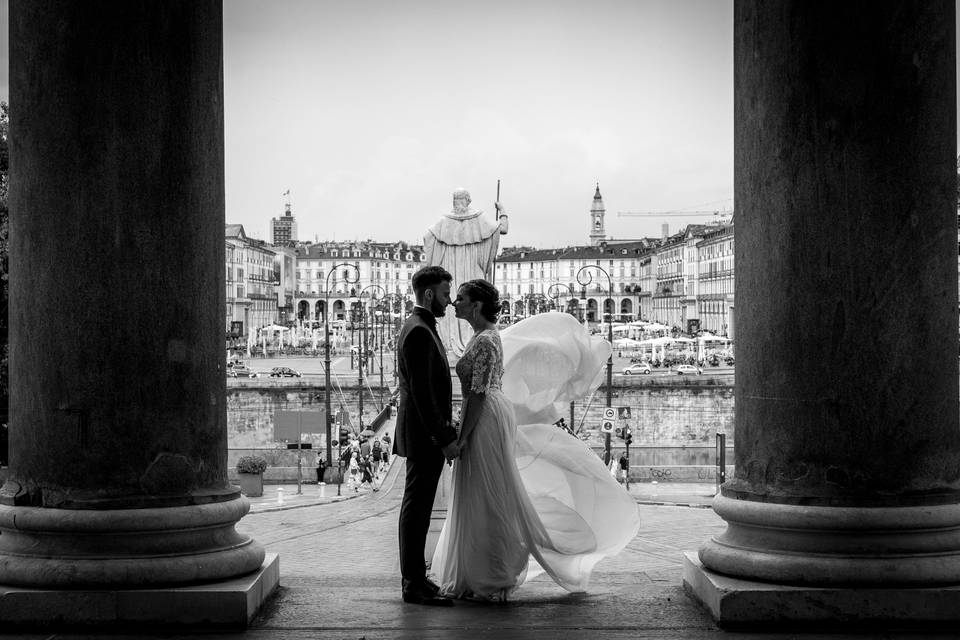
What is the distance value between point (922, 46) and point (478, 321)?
2723 mm

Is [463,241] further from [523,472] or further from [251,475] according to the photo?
[251,475]

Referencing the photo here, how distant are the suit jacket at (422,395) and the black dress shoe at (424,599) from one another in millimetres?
695

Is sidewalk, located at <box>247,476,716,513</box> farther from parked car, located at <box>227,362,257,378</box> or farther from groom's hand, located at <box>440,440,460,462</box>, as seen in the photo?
parked car, located at <box>227,362,257,378</box>

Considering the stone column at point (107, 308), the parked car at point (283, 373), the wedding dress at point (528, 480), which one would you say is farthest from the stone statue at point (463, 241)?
the parked car at point (283, 373)

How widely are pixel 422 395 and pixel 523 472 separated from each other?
3.51ft

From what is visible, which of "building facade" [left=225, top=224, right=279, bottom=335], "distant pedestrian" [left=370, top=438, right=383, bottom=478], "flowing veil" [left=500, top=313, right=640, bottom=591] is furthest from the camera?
"building facade" [left=225, top=224, right=279, bottom=335]

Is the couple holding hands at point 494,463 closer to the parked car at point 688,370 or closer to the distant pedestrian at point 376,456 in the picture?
the distant pedestrian at point 376,456

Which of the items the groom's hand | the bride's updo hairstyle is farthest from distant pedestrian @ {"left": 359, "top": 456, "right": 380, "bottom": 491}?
the groom's hand

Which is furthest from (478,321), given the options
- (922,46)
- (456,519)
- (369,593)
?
(922,46)

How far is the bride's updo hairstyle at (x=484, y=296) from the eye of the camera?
7660mm

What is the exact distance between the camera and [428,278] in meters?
7.54

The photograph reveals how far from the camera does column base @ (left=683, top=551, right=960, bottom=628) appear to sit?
619 centimetres

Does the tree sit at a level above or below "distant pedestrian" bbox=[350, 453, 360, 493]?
above

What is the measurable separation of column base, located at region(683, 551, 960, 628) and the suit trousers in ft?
5.90
